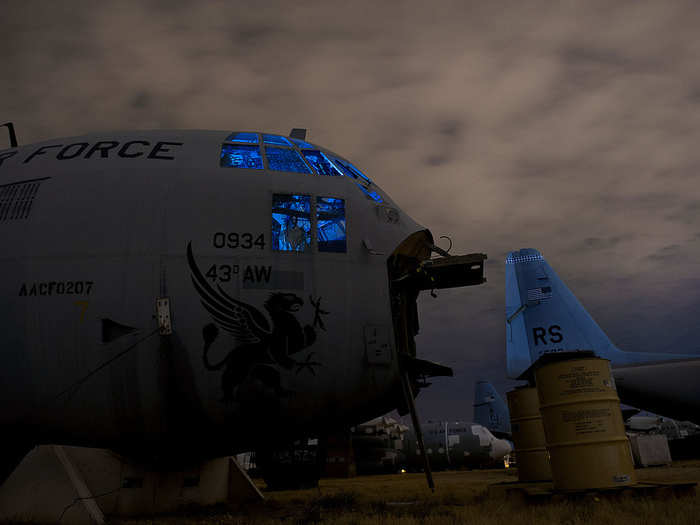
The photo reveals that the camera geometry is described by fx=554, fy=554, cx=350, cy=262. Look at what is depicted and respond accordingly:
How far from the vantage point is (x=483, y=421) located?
55.9 metres

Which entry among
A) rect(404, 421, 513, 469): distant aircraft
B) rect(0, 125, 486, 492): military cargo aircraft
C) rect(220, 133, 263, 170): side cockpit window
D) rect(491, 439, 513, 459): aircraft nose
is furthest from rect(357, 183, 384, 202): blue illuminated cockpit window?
rect(491, 439, 513, 459): aircraft nose

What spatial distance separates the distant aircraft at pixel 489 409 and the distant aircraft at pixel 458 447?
10.8 m

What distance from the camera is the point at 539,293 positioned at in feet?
87.7

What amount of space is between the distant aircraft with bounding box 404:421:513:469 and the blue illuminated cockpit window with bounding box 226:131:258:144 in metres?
35.9

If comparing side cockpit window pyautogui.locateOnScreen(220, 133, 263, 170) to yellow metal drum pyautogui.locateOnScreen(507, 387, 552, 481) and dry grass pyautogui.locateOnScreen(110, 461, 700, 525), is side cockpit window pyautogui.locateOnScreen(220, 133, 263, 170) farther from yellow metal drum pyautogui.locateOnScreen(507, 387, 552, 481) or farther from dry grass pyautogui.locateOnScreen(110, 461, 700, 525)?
yellow metal drum pyautogui.locateOnScreen(507, 387, 552, 481)

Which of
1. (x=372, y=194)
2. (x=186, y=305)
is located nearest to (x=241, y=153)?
(x=372, y=194)

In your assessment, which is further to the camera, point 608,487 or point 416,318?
point 416,318

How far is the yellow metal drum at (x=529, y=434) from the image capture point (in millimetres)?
14867

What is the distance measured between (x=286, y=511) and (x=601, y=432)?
18.8ft

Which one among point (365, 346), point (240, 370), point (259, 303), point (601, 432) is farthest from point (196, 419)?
point (601, 432)

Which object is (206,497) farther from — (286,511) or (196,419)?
(196,419)

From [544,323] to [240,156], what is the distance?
20.5 meters

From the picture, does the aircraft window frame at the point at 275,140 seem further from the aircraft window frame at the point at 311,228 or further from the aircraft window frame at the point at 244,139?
the aircraft window frame at the point at 311,228

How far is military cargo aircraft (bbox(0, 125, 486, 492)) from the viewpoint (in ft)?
26.1
